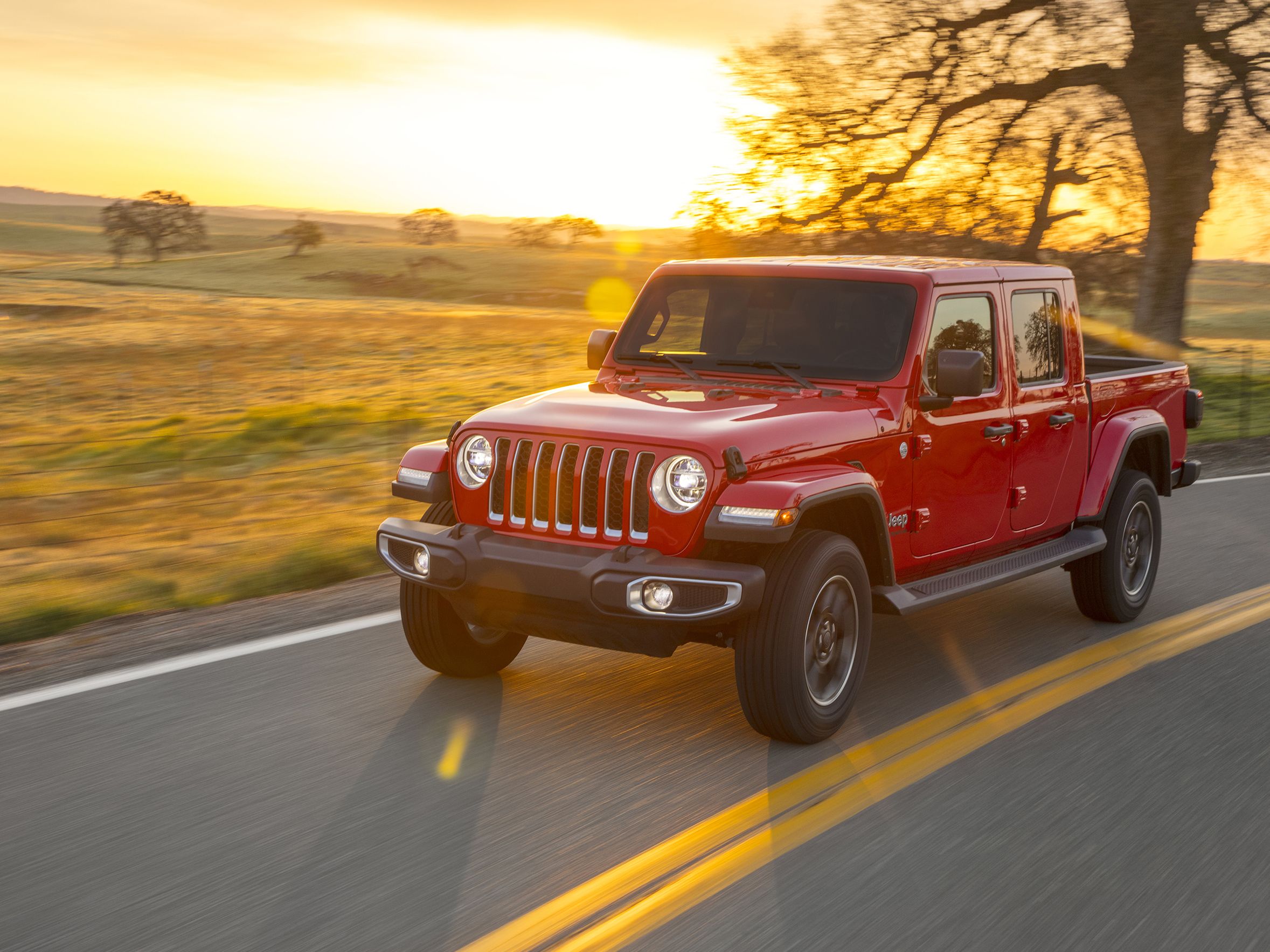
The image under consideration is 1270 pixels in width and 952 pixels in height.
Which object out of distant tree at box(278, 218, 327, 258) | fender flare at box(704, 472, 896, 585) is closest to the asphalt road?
fender flare at box(704, 472, 896, 585)

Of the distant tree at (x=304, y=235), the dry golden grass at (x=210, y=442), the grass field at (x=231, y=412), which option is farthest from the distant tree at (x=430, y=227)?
the dry golden grass at (x=210, y=442)

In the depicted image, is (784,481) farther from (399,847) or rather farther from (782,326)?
(399,847)

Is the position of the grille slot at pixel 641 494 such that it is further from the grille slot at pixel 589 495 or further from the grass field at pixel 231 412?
the grass field at pixel 231 412

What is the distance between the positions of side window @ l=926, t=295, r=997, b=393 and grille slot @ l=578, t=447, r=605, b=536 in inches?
69.5

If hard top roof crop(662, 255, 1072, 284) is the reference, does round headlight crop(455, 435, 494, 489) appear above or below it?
below

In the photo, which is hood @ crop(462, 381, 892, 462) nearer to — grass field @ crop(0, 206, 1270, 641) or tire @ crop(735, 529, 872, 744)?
tire @ crop(735, 529, 872, 744)

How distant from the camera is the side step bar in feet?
19.0

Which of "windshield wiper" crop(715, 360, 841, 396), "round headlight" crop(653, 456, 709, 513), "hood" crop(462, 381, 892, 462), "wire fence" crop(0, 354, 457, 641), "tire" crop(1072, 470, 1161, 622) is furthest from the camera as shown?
"wire fence" crop(0, 354, 457, 641)

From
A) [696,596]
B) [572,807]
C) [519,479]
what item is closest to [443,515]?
[519,479]

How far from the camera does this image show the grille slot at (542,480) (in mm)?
5367

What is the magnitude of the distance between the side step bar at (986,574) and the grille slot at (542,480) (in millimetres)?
1476

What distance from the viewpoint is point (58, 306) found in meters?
43.7

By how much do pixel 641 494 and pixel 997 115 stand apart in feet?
60.5

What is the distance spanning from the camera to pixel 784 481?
17.0 feet
